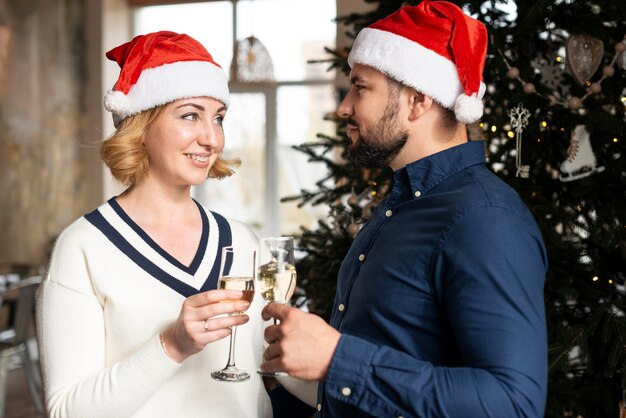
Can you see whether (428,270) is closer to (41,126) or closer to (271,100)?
(41,126)

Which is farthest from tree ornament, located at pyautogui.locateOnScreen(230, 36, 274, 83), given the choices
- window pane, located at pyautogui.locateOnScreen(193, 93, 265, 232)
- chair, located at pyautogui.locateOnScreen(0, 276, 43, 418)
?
chair, located at pyautogui.locateOnScreen(0, 276, 43, 418)

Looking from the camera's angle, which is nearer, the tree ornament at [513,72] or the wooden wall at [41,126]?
the tree ornament at [513,72]

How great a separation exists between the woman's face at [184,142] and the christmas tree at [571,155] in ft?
3.82

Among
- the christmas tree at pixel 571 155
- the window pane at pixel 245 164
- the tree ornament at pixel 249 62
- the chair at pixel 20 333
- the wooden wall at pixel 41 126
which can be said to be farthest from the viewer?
the window pane at pixel 245 164

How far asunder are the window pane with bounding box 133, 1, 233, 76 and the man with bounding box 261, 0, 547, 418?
7597 millimetres

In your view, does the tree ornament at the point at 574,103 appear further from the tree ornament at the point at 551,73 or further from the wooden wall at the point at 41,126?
the wooden wall at the point at 41,126

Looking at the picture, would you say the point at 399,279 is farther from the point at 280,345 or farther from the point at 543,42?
the point at 543,42

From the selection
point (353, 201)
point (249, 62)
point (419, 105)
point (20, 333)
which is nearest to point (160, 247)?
point (419, 105)

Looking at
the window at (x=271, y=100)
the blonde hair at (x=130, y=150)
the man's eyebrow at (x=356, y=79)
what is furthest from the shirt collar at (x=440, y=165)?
the window at (x=271, y=100)

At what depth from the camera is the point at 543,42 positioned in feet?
9.55

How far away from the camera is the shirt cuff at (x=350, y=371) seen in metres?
1.29

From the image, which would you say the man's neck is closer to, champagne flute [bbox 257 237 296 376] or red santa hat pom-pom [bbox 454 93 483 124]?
red santa hat pom-pom [bbox 454 93 483 124]

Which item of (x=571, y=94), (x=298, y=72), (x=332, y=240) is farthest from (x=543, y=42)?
(x=298, y=72)

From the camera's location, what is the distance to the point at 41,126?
25.3 ft
